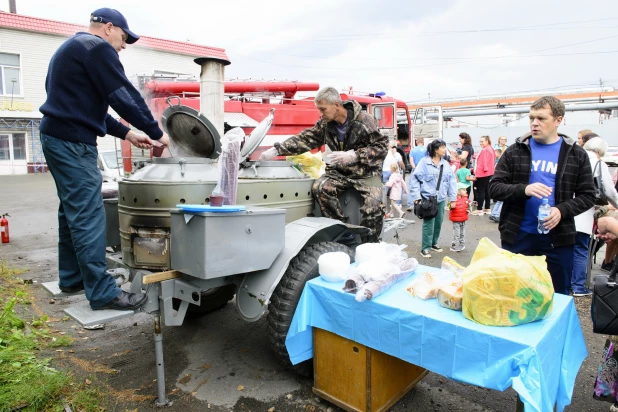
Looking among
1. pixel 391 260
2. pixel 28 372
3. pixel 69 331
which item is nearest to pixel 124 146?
pixel 69 331

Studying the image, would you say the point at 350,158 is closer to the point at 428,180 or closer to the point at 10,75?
the point at 428,180

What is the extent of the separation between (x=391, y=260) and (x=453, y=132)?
27373mm

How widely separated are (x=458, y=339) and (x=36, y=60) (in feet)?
86.9

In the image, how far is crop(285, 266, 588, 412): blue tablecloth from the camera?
2053 millimetres

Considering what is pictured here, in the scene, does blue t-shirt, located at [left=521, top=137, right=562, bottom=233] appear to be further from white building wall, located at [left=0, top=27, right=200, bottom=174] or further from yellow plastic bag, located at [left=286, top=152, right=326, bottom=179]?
white building wall, located at [left=0, top=27, right=200, bottom=174]

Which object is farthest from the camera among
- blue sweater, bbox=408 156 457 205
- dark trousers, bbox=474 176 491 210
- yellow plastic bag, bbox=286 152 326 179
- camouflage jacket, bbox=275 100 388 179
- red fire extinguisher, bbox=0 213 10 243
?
dark trousers, bbox=474 176 491 210

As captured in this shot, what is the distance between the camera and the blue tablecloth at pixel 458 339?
6.73ft

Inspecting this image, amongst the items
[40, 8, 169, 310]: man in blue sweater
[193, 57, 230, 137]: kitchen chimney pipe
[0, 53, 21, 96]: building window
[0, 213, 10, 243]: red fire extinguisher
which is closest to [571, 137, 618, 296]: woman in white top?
[193, 57, 230, 137]: kitchen chimney pipe

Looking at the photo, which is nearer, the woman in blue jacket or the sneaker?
the sneaker

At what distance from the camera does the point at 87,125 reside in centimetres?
279

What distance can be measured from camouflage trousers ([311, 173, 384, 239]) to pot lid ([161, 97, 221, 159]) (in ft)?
3.09

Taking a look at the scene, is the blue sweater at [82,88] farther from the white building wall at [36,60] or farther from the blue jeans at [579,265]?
the white building wall at [36,60]

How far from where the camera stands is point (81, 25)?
22.5 m

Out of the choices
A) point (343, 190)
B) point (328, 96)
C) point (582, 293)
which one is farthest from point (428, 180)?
point (328, 96)
